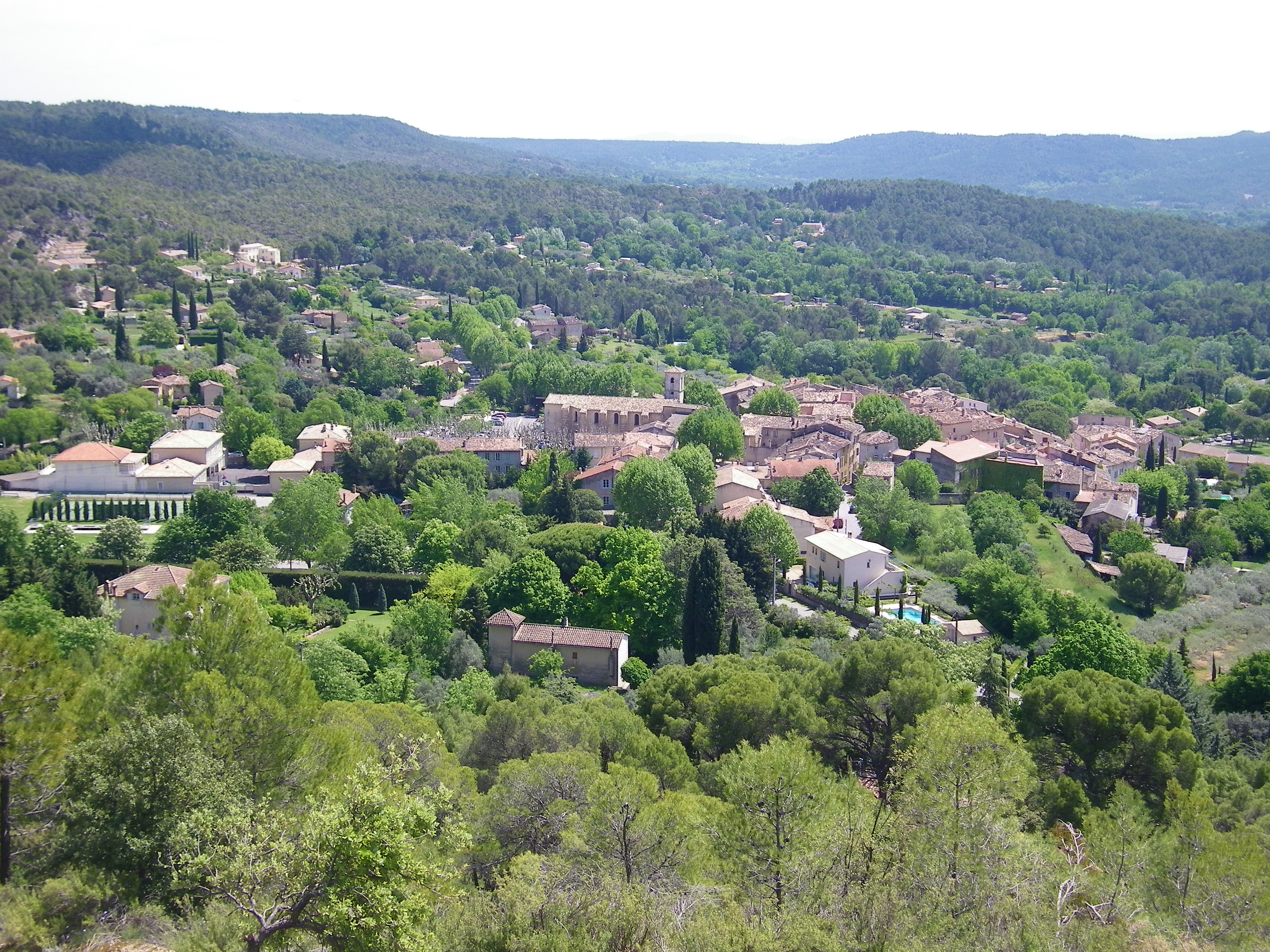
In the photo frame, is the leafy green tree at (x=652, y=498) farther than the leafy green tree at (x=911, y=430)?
No

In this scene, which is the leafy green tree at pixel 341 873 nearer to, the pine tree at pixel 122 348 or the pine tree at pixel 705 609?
the pine tree at pixel 705 609

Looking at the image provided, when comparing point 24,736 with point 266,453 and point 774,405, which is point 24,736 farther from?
point 774,405

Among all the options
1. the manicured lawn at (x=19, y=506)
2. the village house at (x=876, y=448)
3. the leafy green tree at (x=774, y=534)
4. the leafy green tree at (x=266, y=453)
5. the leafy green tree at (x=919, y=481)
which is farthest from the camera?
the village house at (x=876, y=448)

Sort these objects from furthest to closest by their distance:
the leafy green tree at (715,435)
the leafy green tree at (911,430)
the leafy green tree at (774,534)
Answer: the leafy green tree at (911,430)
the leafy green tree at (715,435)
the leafy green tree at (774,534)

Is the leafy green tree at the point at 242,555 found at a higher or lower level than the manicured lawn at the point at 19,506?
higher

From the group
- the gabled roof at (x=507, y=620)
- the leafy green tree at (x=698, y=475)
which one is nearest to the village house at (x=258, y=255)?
the leafy green tree at (x=698, y=475)

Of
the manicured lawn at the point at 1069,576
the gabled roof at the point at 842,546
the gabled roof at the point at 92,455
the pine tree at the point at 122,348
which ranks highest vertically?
the pine tree at the point at 122,348

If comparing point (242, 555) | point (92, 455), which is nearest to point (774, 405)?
point (242, 555)
